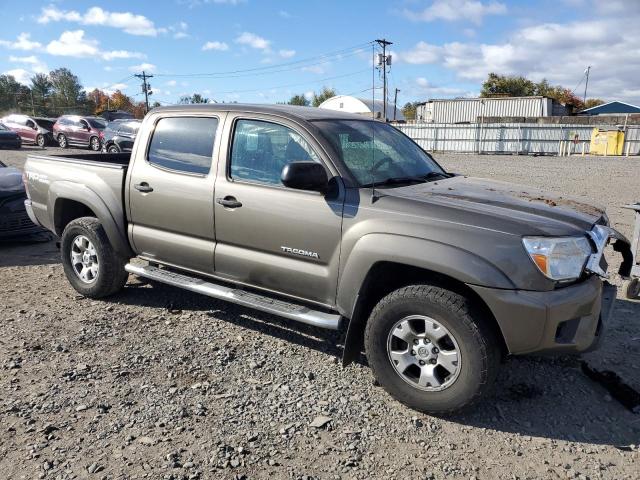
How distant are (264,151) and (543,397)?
2.68m

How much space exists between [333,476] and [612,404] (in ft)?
6.60

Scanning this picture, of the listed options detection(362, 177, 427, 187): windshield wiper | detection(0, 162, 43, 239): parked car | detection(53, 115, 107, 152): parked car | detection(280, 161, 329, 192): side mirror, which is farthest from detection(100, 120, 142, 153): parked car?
detection(280, 161, 329, 192): side mirror

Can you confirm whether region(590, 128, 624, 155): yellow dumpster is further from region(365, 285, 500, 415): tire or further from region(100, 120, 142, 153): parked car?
region(365, 285, 500, 415): tire

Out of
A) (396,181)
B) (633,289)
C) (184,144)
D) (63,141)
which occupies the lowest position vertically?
(633,289)

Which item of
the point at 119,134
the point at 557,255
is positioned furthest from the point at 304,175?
the point at 119,134

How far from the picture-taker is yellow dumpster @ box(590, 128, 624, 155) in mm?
28734

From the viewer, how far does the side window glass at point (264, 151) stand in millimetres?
3812

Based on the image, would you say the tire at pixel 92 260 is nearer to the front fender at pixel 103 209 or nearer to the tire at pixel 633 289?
the front fender at pixel 103 209

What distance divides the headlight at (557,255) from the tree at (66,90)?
313 feet

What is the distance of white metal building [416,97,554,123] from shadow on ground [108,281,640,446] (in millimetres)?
39591

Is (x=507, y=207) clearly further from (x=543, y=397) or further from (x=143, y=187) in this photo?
(x=143, y=187)

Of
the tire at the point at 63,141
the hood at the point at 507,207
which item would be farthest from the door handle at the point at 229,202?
the tire at the point at 63,141

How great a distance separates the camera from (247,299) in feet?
12.9

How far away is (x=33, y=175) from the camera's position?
5520 mm
